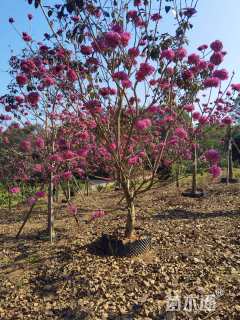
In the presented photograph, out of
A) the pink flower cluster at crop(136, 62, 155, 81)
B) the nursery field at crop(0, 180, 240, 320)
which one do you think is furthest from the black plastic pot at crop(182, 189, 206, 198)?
the pink flower cluster at crop(136, 62, 155, 81)

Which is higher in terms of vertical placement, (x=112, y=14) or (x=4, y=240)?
(x=112, y=14)

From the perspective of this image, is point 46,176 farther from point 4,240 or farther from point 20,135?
point 20,135

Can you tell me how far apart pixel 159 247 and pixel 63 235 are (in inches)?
66.7

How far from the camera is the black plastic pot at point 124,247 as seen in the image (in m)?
4.60

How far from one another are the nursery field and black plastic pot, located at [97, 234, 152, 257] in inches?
3.7

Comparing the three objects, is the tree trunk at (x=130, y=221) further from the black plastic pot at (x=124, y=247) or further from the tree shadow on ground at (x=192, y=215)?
the tree shadow on ground at (x=192, y=215)

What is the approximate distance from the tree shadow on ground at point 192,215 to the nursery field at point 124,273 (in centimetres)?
7

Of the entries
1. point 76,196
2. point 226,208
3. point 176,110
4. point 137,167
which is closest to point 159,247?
point 137,167

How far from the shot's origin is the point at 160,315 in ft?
10.9

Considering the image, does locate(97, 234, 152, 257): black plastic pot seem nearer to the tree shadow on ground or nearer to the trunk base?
the trunk base

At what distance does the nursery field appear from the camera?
11.4 feet

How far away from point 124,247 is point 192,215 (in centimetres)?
267

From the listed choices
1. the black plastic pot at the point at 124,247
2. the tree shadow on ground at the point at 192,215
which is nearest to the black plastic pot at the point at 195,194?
the tree shadow on ground at the point at 192,215

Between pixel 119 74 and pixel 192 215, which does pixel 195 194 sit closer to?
pixel 192 215
